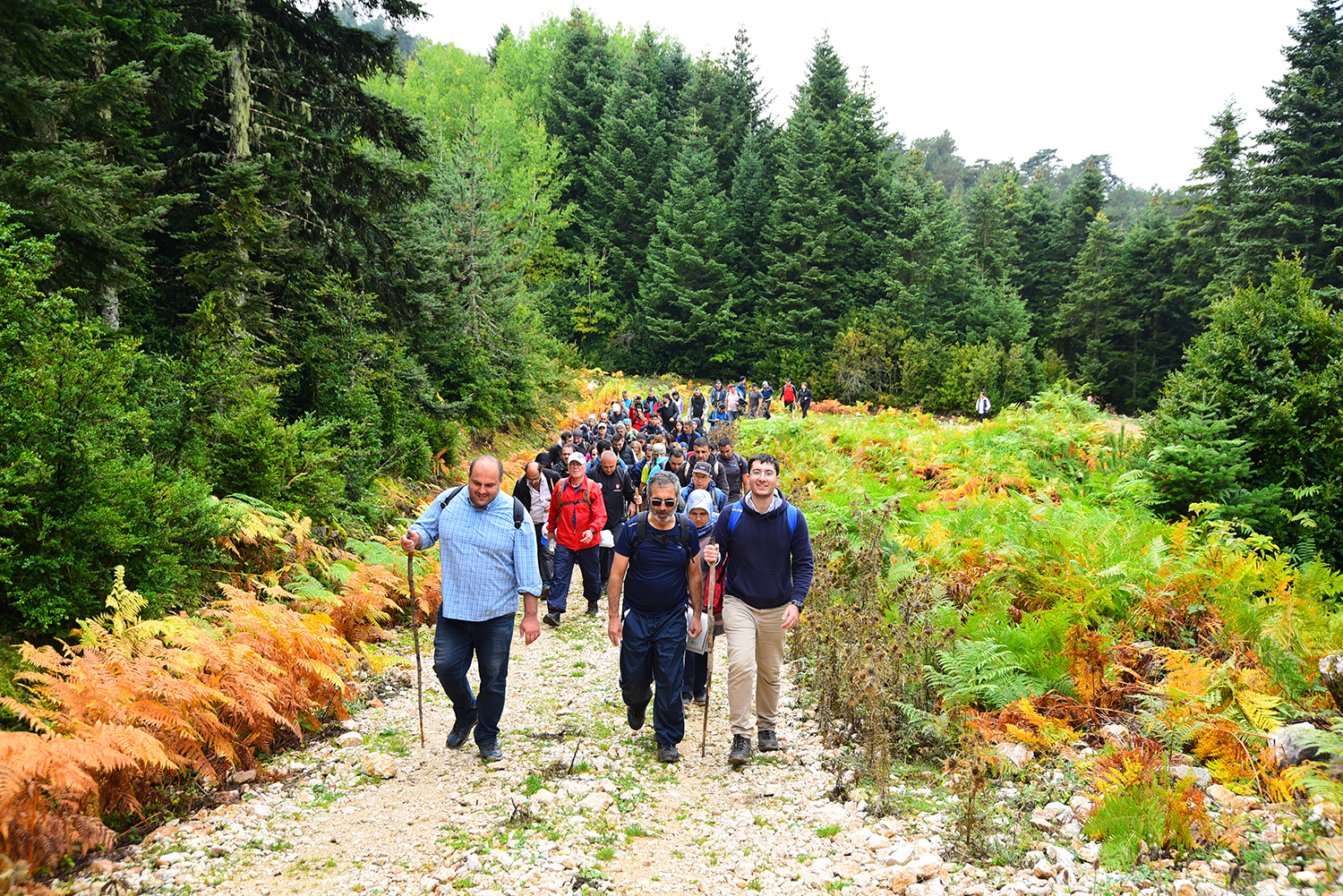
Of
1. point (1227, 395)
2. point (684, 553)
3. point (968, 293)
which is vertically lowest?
point (684, 553)


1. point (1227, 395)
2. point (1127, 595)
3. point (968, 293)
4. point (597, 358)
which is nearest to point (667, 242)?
point (597, 358)

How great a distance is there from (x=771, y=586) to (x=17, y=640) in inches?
211

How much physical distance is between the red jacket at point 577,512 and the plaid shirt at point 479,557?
344 cm

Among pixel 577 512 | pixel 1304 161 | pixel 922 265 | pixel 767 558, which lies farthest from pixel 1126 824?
pixel 922 265

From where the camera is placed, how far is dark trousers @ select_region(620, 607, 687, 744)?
5.69 meters

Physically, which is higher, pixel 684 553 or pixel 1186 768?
pixel 684 553

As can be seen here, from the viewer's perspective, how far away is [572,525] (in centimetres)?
909

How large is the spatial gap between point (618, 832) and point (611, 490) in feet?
20.1

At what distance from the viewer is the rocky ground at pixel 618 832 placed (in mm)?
3742

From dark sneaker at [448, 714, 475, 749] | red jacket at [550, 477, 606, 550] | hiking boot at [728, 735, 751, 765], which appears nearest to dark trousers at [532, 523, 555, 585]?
red jacket at [550, 477, 606, 550]

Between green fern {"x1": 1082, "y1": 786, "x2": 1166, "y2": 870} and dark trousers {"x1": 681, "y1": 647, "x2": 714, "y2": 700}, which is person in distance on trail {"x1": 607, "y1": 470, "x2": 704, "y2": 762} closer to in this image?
dark trousers {"x1": 681, "y1": 647, "x2": 714, "y2": 700}

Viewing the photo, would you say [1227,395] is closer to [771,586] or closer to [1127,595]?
[1127,595]

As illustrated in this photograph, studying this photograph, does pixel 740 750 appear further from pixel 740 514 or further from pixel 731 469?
pixel 731 469

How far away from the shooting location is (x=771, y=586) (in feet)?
18.2
